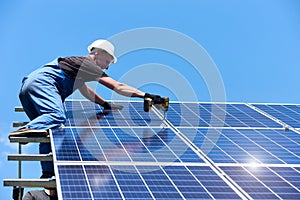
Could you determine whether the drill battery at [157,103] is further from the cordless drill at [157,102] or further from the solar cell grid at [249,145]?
the solar cell grid at [249,145]

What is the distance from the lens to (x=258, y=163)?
1123cm

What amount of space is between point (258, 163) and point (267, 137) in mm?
1839

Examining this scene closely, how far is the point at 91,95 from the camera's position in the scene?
48.1ft

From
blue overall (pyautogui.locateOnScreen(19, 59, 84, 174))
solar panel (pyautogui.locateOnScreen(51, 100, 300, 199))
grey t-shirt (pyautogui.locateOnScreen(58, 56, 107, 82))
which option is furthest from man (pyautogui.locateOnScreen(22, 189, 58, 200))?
grey t-shirt (pyautogui.locateOnScreen(58, 56, 107, 82))

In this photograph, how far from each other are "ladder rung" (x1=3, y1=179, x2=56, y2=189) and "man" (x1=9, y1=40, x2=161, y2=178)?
2.39m

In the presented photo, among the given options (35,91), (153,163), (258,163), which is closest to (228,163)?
(258,163)

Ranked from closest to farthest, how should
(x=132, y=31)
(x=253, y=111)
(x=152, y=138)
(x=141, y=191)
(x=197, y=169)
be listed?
(x=141, y=191), (x=197, y=169), (x=152, y=138), (x=132, y=31), (x=253, y=111)

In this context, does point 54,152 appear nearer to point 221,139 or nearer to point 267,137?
point 221,139

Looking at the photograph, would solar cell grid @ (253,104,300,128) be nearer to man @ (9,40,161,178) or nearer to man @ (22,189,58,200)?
man @ (9,40,161,178)

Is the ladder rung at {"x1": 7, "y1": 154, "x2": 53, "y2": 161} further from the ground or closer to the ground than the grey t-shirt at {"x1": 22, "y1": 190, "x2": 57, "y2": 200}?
further from the ground

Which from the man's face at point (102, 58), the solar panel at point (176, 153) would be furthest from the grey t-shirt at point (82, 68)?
the solar panel at point (176, 153)

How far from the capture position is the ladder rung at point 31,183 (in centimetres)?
981

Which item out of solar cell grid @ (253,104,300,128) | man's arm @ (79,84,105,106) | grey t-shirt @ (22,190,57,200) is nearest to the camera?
grey t-shirt @ (22,190,57,200)

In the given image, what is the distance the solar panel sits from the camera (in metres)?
9.75
